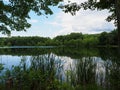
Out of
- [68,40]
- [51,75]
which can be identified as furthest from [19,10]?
[68,40]

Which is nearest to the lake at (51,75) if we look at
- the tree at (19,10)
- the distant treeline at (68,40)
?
the tree at (19,10)

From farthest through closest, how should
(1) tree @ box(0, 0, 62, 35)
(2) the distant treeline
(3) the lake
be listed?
1. (2) the distant treeline
2. (1) tree @ box(0, 0, 62, 35)
3. (3) the lake

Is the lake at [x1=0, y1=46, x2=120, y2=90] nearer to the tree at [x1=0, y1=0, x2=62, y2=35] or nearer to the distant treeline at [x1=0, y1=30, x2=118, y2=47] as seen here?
the tree at [x1=0, y1=0, x2=62, y2=35]

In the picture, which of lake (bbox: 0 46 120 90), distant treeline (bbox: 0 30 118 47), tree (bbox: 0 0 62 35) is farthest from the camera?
distant treeline (bbox: 0 30 118 47)

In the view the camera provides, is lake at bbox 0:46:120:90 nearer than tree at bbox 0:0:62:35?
Yes

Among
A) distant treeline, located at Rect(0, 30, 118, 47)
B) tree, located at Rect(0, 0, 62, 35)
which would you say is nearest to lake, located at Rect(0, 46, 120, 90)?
tree, located at Rect(0, 0, 62, 35)

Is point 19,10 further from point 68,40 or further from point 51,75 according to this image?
point 68,40

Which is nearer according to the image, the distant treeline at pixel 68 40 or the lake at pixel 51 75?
the lake at pixel 51 75

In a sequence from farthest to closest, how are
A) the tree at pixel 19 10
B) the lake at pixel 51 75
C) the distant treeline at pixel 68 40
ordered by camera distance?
the distant treeline at pixel 68 40 → the tree at pixel 19 10 → the lake at pixel 51 75

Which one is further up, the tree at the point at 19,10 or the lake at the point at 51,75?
the tree at the point at 19,10

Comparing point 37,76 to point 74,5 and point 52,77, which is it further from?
point 74,5

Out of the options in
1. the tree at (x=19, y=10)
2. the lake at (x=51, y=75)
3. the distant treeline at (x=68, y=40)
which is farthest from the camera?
the distant treeline at (x=68, y=40)

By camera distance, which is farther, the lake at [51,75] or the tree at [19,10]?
the tree at [19,10]

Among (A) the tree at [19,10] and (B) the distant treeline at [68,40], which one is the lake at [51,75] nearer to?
(A) the tree at [19,10]
